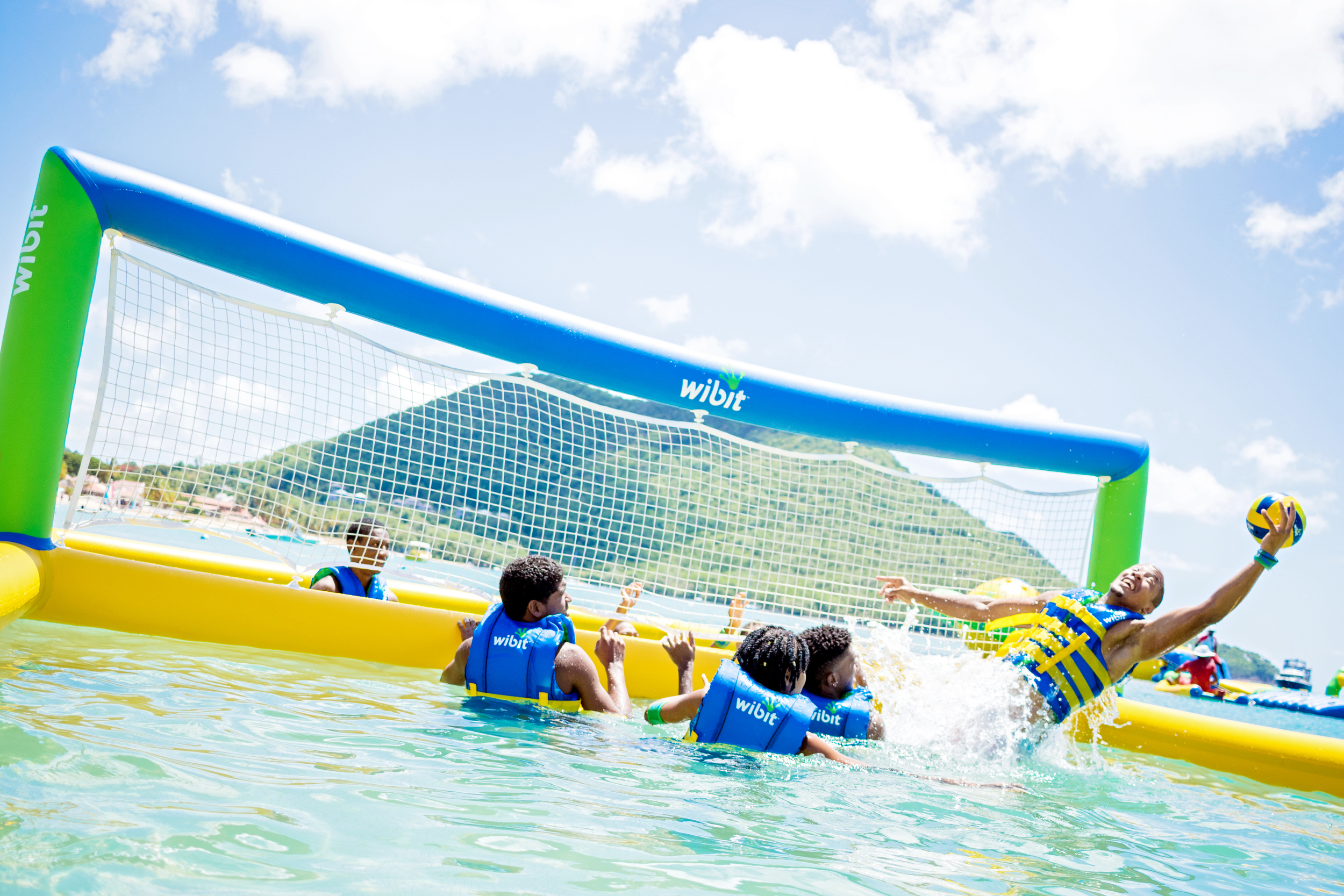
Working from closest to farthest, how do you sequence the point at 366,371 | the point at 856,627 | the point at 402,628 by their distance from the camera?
1. the point at 402,628
2. the point at 366,371
3. the point at 856,627

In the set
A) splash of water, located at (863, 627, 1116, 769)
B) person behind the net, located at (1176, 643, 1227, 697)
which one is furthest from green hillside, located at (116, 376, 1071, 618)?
person behind the net, located at (1176, 643, 1227, 697)

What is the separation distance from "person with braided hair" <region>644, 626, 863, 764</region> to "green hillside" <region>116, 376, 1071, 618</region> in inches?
88.3

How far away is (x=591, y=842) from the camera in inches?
88.2

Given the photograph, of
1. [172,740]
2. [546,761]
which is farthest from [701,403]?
[172,740]

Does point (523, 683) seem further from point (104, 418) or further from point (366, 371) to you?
point (104, 418)

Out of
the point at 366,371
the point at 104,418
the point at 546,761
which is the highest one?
the point at 366,371

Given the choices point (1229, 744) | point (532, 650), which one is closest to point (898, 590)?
point (1229, 744)

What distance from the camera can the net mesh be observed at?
4.84 metres

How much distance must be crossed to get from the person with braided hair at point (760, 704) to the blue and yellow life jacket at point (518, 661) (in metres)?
0.60

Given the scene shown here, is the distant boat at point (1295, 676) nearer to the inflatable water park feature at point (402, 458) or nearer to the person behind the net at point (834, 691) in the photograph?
the inflatable water park feature at point (402, 458)

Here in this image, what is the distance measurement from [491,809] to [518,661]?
172 centimetres

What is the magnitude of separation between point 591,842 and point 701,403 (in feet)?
13.0

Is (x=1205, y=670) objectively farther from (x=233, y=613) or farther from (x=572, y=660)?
(x=233, y=613)

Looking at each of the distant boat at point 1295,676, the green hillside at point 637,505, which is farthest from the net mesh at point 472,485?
the distant boat at point 1295,676
